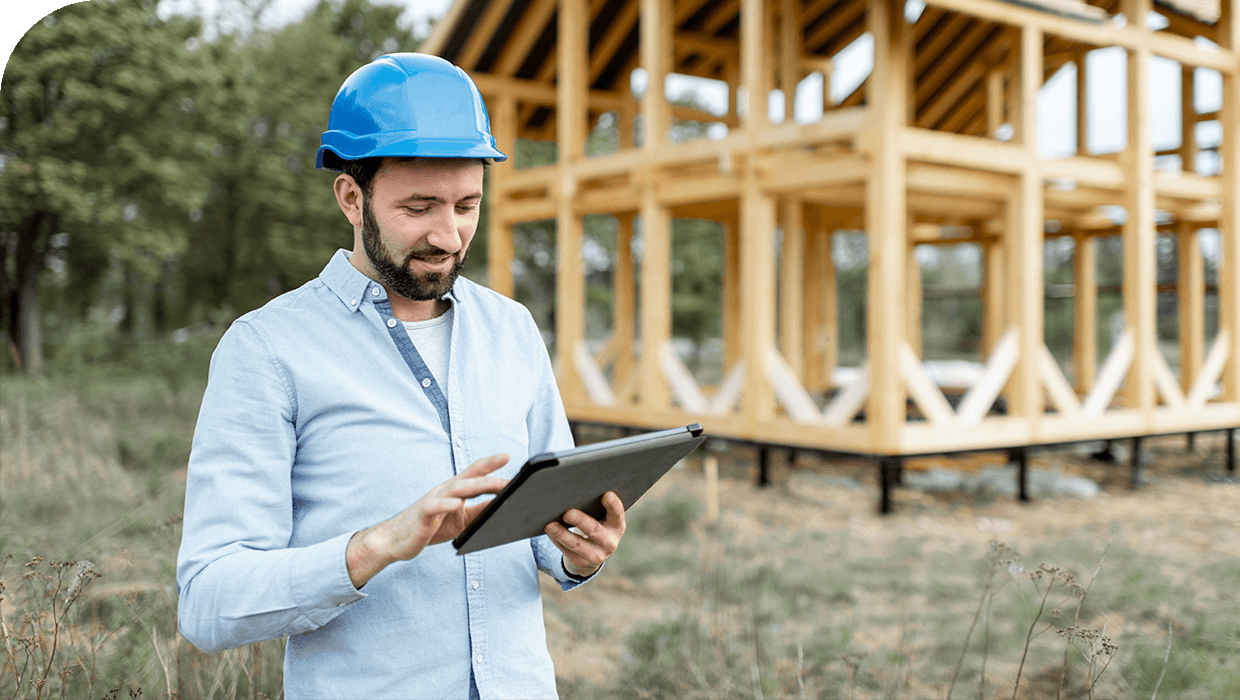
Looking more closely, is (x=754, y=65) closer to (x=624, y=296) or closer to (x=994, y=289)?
(x=624, y=296)

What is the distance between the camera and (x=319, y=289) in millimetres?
1844

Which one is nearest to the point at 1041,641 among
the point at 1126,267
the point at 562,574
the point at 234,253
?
the point at 562,574

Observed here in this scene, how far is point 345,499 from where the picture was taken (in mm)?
1724

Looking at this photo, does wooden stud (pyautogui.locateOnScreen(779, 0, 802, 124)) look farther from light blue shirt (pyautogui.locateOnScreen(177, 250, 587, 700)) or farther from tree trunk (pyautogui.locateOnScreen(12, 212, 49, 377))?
tree trunk (pyautogui.locateOnScreen(12, 212, 49, 377))

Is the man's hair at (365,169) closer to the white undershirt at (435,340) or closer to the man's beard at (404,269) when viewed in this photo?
the man's beard at (404,269)

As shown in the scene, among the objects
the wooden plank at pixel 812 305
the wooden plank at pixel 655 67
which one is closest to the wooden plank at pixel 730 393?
the wooden plank at pixel 655 67

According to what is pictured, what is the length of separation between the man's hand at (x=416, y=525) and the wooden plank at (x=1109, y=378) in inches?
366

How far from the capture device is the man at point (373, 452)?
1560 millimetres

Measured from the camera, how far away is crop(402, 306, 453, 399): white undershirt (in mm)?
1905

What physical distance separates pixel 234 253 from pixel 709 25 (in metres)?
14.4

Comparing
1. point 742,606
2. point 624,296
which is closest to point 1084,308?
point 624,296

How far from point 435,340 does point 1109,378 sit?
9.47 metres

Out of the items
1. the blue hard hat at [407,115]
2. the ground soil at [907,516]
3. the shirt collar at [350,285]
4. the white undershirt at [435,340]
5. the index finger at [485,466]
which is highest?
the blue hard hat at [407,115]

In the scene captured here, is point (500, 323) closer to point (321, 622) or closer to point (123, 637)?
point (321, 622)
